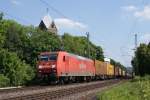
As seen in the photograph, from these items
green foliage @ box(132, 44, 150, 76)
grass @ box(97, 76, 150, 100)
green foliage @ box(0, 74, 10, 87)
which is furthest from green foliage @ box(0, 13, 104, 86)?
grass @ box(97, 76, 150, 100)

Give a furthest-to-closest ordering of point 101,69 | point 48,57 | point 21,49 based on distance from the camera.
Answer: point 21,49, point 101,69, point 48,57

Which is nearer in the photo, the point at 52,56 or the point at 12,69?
the point at 52,56

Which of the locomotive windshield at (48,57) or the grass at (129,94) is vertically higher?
the locomotive windshield at (48,57)

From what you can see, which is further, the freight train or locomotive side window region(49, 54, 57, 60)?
locomotive side window region(49, 54, 57, 60)

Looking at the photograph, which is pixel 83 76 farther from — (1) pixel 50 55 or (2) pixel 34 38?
(2) pixel 34 38

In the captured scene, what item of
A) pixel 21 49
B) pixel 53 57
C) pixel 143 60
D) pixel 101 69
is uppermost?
pixel 21 49

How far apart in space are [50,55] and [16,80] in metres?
9.05

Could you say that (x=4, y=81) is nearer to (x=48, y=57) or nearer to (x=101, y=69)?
(x=48, y=57)

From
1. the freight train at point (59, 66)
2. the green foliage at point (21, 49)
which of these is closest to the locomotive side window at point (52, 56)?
the freight train at point (59, 66)

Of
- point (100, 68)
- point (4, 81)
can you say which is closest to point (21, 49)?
point (100, 68)

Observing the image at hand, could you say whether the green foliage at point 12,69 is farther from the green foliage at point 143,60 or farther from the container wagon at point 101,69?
the green foliage at point 143,60

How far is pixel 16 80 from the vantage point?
2067 inches

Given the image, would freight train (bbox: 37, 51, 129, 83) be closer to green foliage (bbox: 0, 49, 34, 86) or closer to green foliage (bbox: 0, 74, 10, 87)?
green foliage (bbox: 0, 74, 10, 87)

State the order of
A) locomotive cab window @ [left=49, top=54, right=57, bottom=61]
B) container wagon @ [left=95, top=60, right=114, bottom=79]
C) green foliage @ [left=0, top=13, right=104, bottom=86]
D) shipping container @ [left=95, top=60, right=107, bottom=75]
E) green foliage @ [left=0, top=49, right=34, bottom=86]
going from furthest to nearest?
container wagon @ [left=95, top=60, right=114, bottom=79]
shipping container @ [left=95, top=60, right=107, bottom=75]
green foliage @ [left=0, top=13, right=104, bottom=86]
green foliage @ [left=0, top=49, right=34, bottom=86]
locomotive cab window @ [left=49, top=54, right=57, bottom=61]
